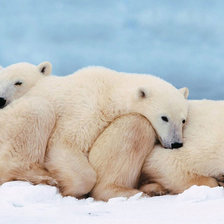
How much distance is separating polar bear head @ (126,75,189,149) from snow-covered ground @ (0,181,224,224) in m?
0.78

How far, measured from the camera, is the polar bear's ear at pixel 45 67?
21.3ft

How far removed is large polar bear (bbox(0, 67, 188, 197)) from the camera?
4.79m

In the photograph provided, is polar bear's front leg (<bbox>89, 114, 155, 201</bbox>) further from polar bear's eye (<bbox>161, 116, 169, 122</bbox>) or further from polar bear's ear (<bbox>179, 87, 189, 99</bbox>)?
polar bear's ear (<bbox>179, 87, 189, 99</bbox>)

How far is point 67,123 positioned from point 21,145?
631 millimetres

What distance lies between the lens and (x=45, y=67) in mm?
6566

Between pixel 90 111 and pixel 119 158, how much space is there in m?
0.73

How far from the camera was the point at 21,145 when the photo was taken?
16.0 feet

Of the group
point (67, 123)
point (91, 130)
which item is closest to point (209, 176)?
point (91, 130)

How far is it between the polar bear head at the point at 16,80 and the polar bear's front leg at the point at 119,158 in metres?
1.66

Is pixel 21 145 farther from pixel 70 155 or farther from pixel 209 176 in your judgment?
pixel 209 176

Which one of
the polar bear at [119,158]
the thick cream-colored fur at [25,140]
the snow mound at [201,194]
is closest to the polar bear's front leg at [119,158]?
the polar bear at [119,158]

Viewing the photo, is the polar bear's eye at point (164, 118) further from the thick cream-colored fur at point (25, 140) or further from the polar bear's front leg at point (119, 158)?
the thick cream-colored fur at point (25, 140)

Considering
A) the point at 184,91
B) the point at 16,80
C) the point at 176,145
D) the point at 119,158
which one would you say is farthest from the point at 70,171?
the point at 184,91

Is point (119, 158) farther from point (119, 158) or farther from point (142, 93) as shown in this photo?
point (142, 93)
